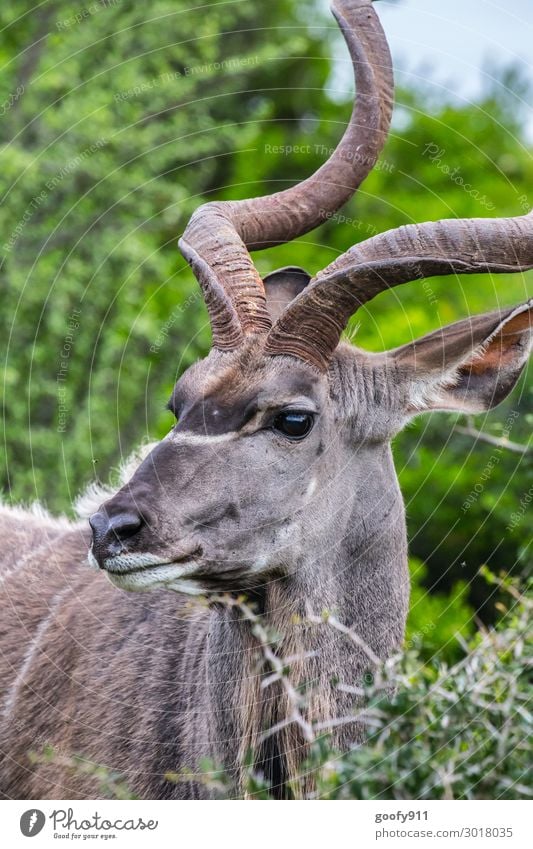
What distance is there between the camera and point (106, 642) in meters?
7.25

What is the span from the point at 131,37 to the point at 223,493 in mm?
10458

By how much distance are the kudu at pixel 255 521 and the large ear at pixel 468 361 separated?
0.04 ft

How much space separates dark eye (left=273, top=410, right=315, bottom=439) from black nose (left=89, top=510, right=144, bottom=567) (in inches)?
36.2

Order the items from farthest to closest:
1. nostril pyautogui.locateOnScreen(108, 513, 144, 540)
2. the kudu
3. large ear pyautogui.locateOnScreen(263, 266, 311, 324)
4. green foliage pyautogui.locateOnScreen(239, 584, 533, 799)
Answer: large ear pyautogui.locateOnScreen(263, 266, 311, 324)
the kudu
green foliage pyautogui.locateOnScreen(239, 584, 533, 799)
nostril pyautogui.locateOnScreen(108, 513, 144, 540)

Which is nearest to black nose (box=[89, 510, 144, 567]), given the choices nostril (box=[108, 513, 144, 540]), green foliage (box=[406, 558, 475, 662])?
nostril (box=[108, 513, 144, 540])

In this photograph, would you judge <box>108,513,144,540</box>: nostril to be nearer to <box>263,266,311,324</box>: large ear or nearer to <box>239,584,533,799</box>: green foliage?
<box>239,584,533,799</box>: green foliage

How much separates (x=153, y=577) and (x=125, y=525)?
0.99ft

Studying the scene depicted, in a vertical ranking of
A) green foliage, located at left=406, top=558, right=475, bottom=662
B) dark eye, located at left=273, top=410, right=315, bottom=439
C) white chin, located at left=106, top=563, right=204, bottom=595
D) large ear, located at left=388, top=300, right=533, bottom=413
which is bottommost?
green foliage, located at left=406, top=558, right=475, bottom=662

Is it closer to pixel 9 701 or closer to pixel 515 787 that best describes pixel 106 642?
pixel 9 701

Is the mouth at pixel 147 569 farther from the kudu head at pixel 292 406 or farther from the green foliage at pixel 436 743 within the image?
the green foliage at pixel 436 743

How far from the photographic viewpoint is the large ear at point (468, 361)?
259 inches

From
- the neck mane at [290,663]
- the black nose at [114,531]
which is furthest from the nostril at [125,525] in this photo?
the neck mane at [290,663]

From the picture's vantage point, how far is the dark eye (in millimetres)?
6270

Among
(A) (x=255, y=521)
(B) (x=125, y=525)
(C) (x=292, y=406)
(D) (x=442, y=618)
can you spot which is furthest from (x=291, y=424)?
(D) (x=442, y=618)
